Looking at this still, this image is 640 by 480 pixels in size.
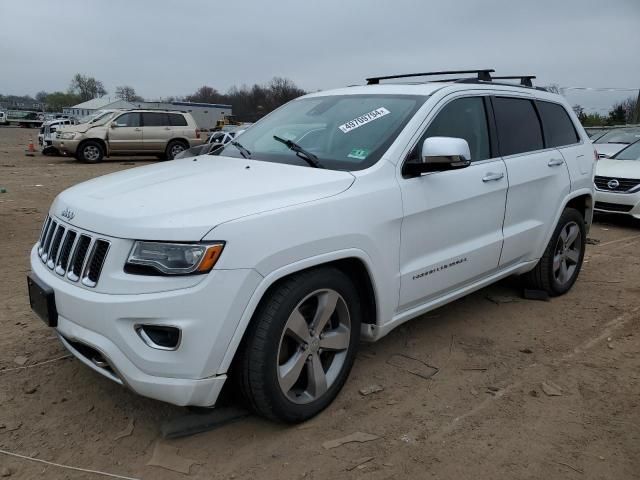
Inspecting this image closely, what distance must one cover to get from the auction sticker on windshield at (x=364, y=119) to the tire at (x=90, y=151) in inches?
640

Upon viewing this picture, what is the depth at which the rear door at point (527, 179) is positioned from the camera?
4.14 metres

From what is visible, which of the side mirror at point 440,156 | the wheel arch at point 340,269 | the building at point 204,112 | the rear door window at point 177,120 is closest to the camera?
the wheel arch at point 340,269

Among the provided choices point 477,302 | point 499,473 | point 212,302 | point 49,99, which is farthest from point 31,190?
point 49,99

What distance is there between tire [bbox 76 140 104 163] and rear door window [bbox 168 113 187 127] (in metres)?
2.43

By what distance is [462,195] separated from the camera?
360 centimetres

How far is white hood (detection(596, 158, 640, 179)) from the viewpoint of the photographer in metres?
8.72

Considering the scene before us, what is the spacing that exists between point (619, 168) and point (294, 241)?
8147 mm

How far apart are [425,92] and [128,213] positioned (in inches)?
82.4

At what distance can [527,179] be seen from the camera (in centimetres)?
425

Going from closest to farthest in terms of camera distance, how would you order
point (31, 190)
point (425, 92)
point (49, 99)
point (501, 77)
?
point (425, 92) → point (501, 77) → point (31, 190) → point (49, 99)

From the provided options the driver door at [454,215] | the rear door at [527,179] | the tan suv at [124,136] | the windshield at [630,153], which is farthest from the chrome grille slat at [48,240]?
the tan suv at [124,136]

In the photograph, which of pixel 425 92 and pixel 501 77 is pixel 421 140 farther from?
pixel 501 77

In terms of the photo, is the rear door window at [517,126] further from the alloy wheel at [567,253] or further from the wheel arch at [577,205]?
the alloy wheel at [567,253]

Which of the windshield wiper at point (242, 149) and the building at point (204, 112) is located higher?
→ the building at point (204, 112)
